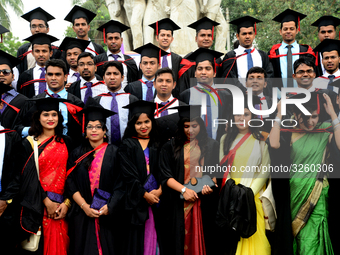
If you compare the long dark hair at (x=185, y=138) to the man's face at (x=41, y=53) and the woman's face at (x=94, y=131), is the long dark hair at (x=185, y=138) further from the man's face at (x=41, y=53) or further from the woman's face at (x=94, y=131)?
the man's face at (x=41, y=53)

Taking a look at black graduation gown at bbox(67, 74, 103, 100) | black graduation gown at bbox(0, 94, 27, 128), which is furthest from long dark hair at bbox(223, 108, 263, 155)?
black graduation gown at bbox(0, 94, 27, 128)

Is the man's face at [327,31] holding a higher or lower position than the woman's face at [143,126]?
higher

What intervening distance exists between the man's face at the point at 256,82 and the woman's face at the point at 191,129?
4.40 feet

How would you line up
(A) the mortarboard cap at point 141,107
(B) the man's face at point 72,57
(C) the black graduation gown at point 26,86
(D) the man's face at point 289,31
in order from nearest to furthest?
(A) the mortarboard cap at point 141,107, (C) the black graduation gown at point 26,86, (B) the man's face at point 72,57, (D) the man's face at point 289,31

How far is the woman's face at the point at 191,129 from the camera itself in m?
4.44

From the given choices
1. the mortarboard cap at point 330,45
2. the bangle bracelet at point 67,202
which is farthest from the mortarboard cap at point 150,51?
the bangle bracelet at point 67,202

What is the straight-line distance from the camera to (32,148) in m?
4.28

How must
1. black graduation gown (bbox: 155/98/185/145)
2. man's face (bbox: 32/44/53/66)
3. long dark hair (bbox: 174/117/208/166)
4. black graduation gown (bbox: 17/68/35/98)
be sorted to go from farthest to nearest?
man's face (bbox: 32/44/53/66)
black graduation gown (bbox: 17/68/35/98)
black graduation gown (bbox: 155/98/185/145)
long dark hair (bbox: 174/117/208/166)

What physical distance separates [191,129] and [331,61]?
2768 mm

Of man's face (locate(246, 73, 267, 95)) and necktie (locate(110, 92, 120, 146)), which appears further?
man's face (locate(246, 73, 267, 95))

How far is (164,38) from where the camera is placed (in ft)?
22.2

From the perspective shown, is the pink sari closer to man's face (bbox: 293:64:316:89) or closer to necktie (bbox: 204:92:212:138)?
necktie (bbox: 204:92:212:138)

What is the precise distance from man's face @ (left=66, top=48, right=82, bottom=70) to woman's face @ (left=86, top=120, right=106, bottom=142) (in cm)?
216

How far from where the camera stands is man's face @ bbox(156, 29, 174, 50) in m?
6.75
